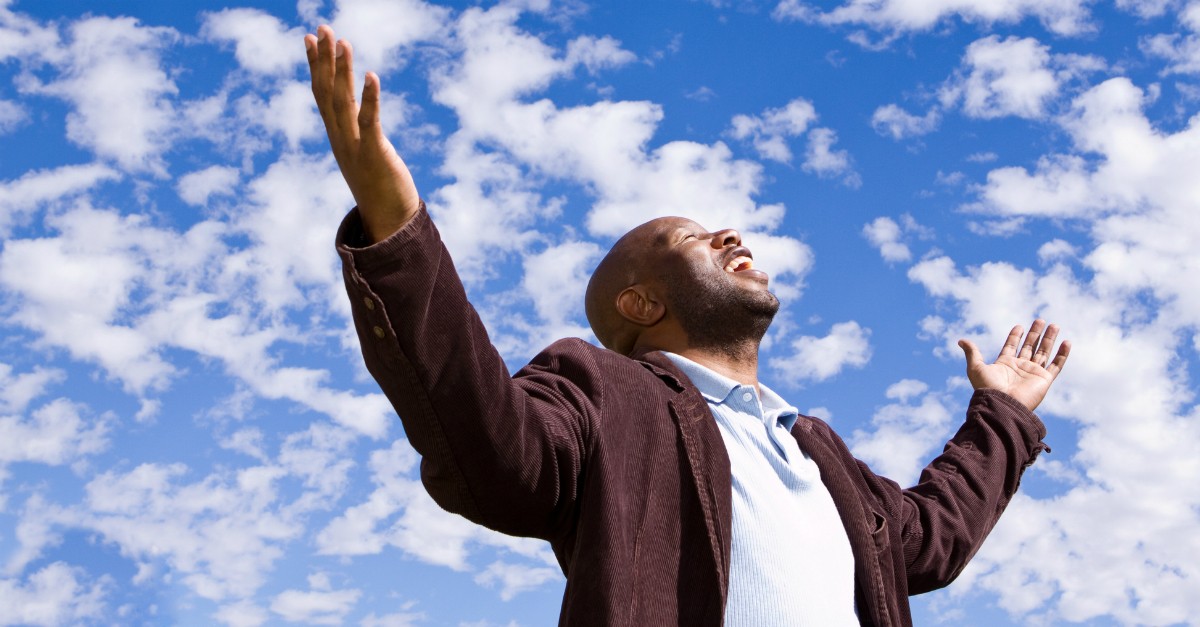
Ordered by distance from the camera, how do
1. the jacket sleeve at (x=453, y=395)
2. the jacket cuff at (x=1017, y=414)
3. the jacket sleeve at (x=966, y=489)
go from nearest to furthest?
the jacket sleeve at (x=453, y=395)
the jacket sleeve at (x=966, y=489)
the jacket cuff at (x=1017, y=414)

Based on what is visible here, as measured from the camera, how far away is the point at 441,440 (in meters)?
2.87

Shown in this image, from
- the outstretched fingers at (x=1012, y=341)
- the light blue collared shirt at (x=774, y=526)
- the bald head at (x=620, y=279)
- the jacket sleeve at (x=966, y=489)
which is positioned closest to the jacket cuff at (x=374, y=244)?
the light blue collared shirt at (x=774, y=526)

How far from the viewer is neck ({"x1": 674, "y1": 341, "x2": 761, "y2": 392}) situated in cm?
438

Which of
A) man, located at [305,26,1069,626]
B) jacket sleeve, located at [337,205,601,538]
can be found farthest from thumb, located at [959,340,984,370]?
jacket sleeve, located at [337,205,601,538]

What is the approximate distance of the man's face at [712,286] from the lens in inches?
173

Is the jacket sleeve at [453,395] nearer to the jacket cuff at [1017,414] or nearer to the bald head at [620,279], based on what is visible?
the bald head at [620,279]

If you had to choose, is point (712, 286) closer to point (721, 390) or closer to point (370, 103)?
A: point (721, 390)

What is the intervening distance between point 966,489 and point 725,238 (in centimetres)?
160

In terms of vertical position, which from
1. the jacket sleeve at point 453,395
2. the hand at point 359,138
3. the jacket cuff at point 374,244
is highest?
the hand at point 359,138

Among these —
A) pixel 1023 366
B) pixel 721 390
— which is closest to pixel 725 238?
pixel 721 390

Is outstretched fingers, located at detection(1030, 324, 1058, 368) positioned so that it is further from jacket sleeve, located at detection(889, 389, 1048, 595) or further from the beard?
the beard

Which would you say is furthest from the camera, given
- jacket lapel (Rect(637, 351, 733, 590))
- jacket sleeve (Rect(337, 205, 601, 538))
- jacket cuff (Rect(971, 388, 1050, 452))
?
jacket cuff (Rect(971, 388, 1050, 452))

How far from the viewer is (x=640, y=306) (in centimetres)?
466

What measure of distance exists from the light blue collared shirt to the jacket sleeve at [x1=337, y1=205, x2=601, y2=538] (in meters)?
0.58
